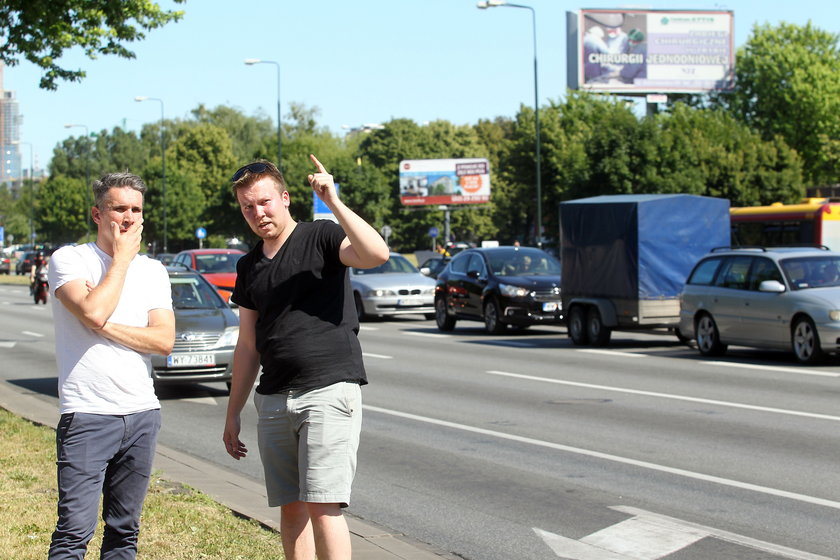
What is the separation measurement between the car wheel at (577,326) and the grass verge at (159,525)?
44.3 ft

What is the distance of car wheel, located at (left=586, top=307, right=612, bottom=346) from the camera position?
2055 cm

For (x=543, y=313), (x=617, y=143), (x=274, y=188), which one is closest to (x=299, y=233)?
(x=274, y=188)

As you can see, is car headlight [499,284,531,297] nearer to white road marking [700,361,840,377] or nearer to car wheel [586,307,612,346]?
car wheel [586,307,612,346]

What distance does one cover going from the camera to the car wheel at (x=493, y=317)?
23.7m

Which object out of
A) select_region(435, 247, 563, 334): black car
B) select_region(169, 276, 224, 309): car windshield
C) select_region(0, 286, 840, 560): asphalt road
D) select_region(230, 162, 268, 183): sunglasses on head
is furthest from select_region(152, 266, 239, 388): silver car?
select_region(435, 247, 563, 334): black car

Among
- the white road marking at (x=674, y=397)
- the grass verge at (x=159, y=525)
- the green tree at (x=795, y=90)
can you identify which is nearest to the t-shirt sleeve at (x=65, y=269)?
the grass verge at (x=159, y=525)

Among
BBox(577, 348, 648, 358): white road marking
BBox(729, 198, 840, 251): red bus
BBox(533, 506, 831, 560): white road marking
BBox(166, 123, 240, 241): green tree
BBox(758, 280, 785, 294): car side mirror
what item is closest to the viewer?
BBox(533, 506, 831, 560): white road marking

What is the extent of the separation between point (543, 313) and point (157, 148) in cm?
11238

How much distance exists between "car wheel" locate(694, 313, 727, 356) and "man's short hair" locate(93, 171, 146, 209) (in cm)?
1446

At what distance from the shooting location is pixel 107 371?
457cm

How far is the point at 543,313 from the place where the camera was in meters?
23.5

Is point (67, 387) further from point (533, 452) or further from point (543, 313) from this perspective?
point (543, 313)

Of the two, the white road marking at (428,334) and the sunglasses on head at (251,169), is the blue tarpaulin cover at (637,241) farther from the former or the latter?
the sunglasses on head at (251,169)

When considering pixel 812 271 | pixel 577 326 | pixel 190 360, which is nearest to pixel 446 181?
pixel 577 326
